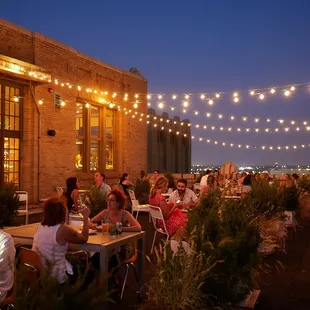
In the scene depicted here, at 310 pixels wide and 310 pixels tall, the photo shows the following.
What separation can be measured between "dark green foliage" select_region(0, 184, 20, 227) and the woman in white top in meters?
4.09

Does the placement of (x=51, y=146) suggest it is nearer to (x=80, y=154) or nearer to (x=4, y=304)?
(x=80, y=154)

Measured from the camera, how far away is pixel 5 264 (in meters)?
3.26

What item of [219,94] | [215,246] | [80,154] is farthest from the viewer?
[80,154]

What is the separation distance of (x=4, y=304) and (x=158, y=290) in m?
1.15

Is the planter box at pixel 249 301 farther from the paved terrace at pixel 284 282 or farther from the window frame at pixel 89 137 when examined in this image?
the window frame at pixel 89 137

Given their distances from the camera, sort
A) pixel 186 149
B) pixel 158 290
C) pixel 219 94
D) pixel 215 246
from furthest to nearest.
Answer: pixel 186 149
pixel 219 94
pixel 215 246
pixel 158 290

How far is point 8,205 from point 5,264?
445 cm

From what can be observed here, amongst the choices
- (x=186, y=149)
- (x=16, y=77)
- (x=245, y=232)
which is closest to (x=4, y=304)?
(x=245, y=232)

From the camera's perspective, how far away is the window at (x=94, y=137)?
1392cm

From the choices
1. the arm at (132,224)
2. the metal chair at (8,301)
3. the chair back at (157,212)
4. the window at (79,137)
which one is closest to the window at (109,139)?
the window at (79,137)

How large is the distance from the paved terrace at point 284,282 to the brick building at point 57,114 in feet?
15.2

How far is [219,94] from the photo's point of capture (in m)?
12.9

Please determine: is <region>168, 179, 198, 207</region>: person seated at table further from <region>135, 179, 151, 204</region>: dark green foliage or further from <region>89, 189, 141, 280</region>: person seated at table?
<region>135, 179, 151, 204</region>: dark green foliage

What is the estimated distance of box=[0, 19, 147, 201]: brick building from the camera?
1098cm
